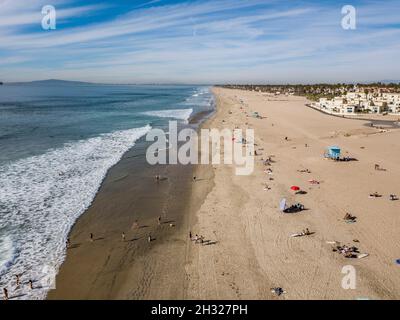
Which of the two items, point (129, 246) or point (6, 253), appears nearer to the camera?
point (6, 253)

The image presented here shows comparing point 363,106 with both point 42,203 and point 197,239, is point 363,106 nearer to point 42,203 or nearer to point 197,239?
point 197,239

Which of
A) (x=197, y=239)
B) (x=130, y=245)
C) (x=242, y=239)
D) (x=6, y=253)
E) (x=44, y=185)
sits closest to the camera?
(x=6, y=253)

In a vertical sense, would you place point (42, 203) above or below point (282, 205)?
below

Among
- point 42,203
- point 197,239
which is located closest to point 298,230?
point 197,239

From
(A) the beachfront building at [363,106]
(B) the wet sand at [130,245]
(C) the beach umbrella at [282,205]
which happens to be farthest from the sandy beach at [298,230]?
(A) the beachfront building at [363,106]

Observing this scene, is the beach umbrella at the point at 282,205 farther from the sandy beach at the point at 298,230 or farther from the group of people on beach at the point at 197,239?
the group of people on beach at the point at 197,239

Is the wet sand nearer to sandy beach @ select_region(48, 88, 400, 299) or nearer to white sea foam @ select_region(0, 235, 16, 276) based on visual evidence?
sandy beach @ select_region(48, 88, 400, 299)

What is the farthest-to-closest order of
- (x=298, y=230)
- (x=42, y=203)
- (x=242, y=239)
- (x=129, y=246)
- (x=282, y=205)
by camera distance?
(x=42, y=203) → (x=282, y=205) → (x=298, y=230) → (x=242, y=239) → (x=129, y=246)

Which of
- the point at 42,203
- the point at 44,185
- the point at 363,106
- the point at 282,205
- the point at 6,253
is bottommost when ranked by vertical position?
the point at 6,253
